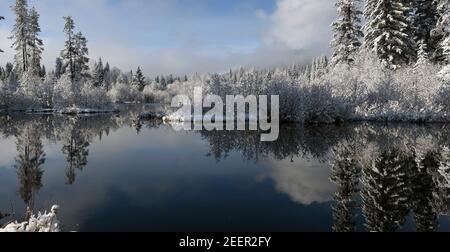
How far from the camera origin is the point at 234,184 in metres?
9.62

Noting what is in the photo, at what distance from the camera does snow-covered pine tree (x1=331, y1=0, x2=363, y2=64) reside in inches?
1532

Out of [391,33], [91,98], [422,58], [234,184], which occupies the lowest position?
[234,184]

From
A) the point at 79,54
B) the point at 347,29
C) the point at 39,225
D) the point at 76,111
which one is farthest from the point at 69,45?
the point at 39,225

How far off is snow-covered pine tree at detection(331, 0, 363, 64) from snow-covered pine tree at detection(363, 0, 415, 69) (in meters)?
3.75

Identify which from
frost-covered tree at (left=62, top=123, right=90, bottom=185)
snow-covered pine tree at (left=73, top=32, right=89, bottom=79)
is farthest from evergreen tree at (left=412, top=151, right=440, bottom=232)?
snow-covered pine tree at (left=73, top=32, right=89, bottom=79)

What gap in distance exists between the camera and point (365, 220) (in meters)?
6.92

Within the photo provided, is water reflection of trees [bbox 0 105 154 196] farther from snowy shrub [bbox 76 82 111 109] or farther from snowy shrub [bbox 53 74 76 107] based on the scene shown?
snowy shrub [bbox 76 82 111 109]

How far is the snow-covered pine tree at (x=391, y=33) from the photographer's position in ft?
111

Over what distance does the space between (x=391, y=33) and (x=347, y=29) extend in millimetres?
6110

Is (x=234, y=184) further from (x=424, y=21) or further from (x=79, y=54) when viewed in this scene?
(x=79, y=54)

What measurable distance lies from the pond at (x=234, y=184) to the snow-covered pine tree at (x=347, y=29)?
23.8m

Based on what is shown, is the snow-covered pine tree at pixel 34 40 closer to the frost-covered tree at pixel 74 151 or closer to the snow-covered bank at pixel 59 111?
the snow-covered bank at pixel 59 111
